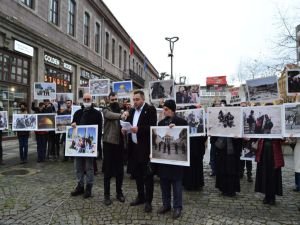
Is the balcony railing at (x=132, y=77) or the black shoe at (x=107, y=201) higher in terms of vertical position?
the balcony railing at (x=132, y=77)

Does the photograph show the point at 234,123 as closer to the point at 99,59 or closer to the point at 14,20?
the point at 14,20

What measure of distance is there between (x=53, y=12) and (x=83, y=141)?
626 inches

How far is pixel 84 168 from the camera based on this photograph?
566 centimetres

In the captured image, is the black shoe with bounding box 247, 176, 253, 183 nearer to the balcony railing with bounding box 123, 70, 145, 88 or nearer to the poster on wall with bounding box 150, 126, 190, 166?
the poster on wall with bounding box 150, 126, 190, 166

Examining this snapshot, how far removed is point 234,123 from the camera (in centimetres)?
550

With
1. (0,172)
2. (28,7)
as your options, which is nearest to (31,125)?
(0,172)

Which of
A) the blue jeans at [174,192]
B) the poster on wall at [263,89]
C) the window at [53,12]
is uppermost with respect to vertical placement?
the window at [53,12]

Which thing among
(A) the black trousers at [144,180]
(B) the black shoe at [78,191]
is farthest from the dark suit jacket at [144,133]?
(B) the black shoe at [78,191]

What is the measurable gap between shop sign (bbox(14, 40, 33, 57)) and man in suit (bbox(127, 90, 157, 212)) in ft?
38.9

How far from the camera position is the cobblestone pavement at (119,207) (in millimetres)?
4320

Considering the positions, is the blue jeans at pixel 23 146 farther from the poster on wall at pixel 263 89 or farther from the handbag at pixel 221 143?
the poster on wall at pixel 263 89

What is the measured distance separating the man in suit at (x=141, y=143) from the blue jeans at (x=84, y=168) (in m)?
0.96

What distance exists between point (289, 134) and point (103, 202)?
3566mm

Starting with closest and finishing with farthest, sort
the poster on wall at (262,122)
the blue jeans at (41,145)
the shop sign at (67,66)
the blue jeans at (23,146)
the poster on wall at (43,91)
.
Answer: the poster on wall at (262,122)
the blue jeans at (23,146)
the blue jeans at (41,145)
the poster on wall at (43,91)
the shop sign at (67,66)
